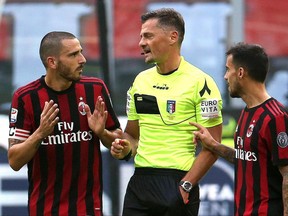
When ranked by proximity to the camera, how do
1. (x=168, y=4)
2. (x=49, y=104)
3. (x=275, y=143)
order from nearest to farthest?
1. (x=275, y=143)
2. (x=49, y=104)
3. (x=168, y=4)

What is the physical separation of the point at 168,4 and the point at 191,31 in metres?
0.36

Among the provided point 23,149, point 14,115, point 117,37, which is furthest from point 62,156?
point 117,37

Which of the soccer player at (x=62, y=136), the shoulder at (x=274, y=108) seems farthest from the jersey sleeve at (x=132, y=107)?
the shoulder at (x=274, y=108)

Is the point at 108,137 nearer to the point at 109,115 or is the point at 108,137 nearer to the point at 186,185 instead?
the point at 109,115

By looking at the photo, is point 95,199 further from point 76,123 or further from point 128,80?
point 128,80

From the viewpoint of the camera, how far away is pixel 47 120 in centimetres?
610

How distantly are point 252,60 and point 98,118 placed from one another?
1.07 meters

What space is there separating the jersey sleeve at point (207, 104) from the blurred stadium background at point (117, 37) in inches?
125

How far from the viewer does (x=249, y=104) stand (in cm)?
596

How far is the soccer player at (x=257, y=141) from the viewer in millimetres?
5738

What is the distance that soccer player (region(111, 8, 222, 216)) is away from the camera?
6.24 metres

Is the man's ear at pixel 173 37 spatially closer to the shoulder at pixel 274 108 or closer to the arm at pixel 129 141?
the arm at pixel 129 141

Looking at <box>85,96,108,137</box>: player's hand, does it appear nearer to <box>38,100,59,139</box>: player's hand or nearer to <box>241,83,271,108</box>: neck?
<box>38,100,59,139</box>: player's hand

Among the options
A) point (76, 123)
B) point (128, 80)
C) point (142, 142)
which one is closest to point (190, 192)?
point (142, 142)
